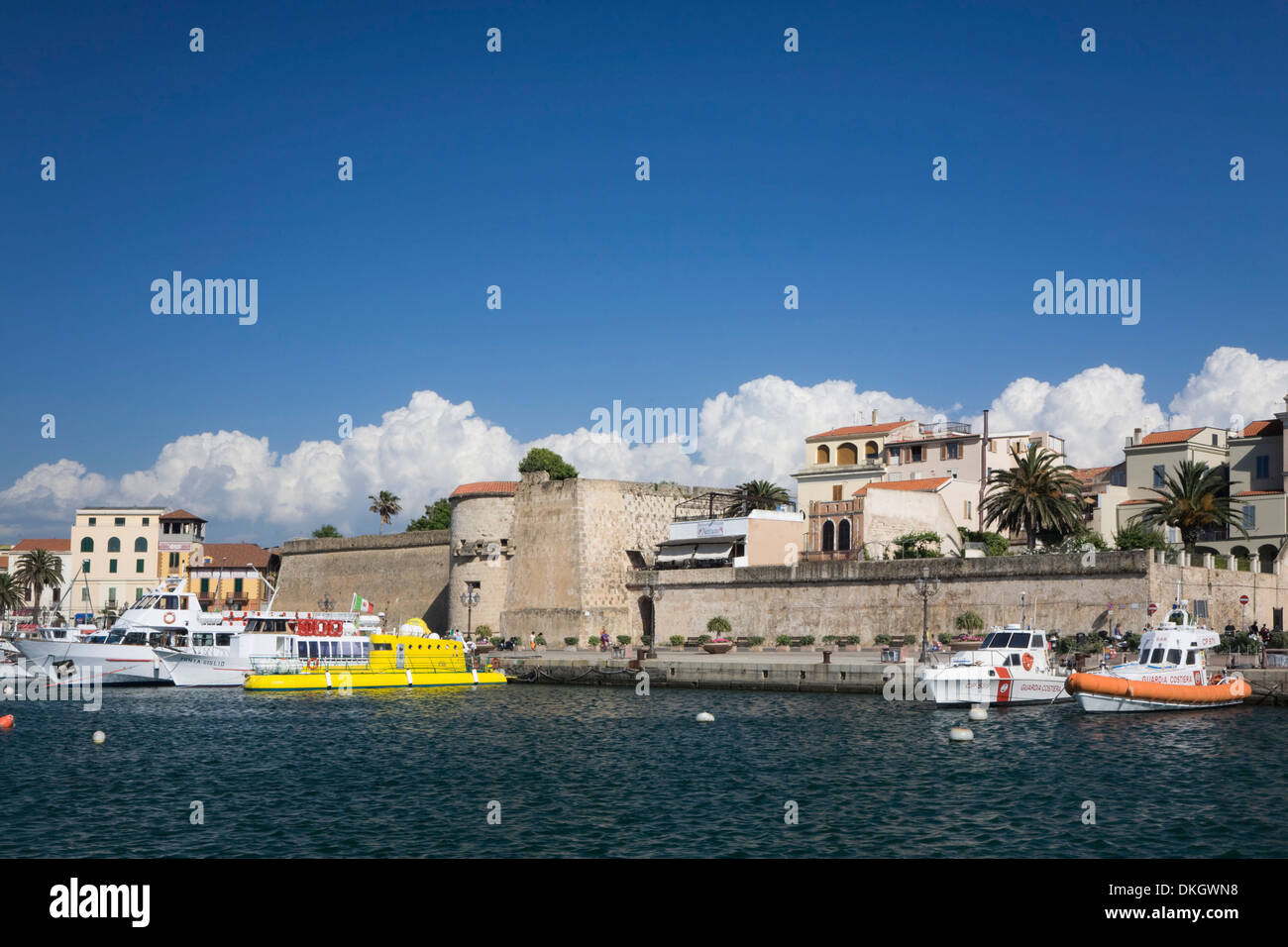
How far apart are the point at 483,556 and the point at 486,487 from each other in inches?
325

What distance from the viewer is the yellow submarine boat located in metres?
47.5

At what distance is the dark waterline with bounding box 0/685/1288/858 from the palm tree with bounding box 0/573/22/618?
215 ft

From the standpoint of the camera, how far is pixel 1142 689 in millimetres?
34312

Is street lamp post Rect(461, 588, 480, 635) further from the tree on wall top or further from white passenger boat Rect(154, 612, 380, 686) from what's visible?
the tree on wall top

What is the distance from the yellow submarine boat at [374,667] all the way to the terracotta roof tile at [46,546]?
60.9 m

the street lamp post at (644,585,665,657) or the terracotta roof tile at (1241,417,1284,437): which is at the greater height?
the terracotta roof tile at (1241,417,1284,437)

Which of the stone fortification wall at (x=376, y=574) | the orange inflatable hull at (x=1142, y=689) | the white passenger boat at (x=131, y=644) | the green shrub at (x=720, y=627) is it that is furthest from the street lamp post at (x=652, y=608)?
the orange inflatable hull at (x=1142, y=689)

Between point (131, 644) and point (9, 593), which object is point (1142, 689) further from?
point (9, 593)

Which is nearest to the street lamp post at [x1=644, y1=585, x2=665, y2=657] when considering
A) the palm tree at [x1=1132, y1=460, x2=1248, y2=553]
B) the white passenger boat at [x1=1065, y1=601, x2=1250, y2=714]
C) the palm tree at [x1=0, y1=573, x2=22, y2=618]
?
the palm tree at [x1=1132, y1=460, x2=1248, y2=553]

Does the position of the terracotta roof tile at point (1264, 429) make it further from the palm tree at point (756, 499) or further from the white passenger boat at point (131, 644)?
the white passenger boat at point (131, 644)

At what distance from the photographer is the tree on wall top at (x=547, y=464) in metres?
96.1

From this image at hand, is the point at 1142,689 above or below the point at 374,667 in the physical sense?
above

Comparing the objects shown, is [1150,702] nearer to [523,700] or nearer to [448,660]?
[523,700]

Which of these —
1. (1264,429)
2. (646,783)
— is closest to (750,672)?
(646,783)
